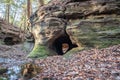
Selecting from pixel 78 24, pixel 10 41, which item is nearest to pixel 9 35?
pixel 10 41

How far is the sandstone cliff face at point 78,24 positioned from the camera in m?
14.7

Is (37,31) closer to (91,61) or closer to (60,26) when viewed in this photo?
(60,26)

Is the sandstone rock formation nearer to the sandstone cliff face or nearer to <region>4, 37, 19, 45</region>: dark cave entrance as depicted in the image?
<region>4, 37, 19, 45</region>: dark cave entrance

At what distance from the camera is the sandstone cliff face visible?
14.7 m

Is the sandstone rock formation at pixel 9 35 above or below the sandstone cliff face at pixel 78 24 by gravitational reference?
below

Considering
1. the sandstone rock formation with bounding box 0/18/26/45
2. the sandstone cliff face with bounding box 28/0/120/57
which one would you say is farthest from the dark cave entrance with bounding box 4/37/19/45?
the sandstone cliff face with bounding box 28/0/120/57

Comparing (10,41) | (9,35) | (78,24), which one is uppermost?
(78,24)

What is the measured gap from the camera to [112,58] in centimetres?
1034

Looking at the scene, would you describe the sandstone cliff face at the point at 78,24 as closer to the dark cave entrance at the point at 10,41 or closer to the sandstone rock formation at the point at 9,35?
the sandstone rock formation at the point at 9,35

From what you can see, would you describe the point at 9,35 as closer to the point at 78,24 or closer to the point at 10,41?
the point at 10,41

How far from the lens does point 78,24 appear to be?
51.5 feet

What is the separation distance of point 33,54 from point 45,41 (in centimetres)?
165

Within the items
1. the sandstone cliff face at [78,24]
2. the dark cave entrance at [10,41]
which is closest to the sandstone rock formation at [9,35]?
the dark cave entrance at [10,41]

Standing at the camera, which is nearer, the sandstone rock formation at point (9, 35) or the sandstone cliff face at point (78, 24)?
the sandstone cliff face at point (78, 24)
